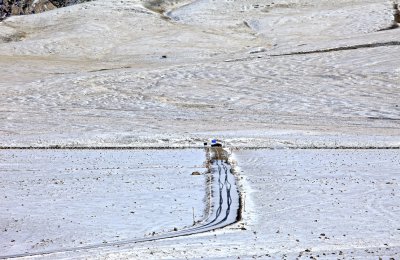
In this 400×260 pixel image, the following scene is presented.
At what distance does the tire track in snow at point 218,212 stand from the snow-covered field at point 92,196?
0.31 m

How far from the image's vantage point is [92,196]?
21.6 meters

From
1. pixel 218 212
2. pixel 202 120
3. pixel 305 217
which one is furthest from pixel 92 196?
pixel 202 120

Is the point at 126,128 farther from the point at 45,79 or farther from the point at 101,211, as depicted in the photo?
the point at 101,211

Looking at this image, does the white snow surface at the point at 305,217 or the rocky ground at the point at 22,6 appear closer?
the white snow surface at the point at 305,217

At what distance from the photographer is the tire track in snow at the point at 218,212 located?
16.6 meters

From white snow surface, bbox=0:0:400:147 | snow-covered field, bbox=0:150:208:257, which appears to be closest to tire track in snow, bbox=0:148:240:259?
snow-covered field, bbox=0:150:208:257

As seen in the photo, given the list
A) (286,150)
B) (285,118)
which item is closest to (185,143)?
(286,150)

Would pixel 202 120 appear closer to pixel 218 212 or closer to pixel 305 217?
pixel 218 212

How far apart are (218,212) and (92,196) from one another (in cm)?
411

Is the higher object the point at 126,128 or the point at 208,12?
the point at 208,12

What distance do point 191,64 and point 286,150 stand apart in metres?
24.9

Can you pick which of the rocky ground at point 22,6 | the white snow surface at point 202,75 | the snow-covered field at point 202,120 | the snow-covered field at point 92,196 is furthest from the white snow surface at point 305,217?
the rocky ground at point 22,6

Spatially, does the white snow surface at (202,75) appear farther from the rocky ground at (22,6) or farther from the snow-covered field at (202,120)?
the rocky ground at (22,6)

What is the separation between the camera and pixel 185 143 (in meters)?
33.2
